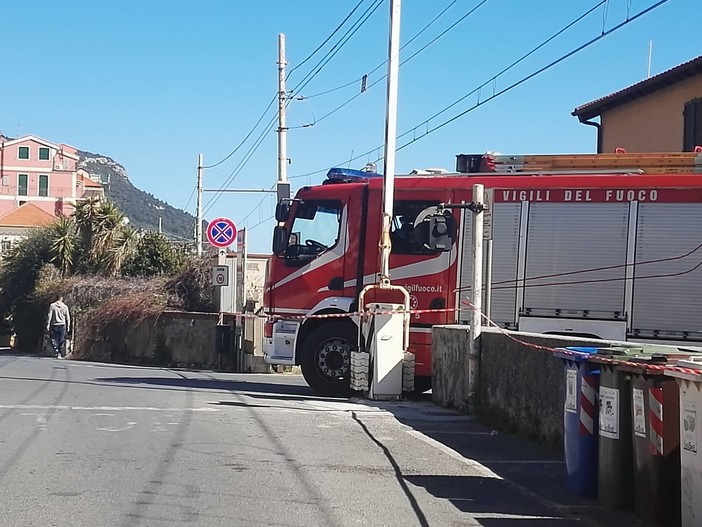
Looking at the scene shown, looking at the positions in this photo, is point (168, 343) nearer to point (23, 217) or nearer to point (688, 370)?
point (688, 370)

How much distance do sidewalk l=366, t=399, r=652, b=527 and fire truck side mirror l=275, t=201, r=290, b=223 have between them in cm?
398

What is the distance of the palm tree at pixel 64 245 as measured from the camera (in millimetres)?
27875

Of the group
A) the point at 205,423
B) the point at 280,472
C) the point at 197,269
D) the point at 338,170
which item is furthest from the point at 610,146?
the point at 280,472

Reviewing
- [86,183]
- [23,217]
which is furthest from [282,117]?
[86,183]

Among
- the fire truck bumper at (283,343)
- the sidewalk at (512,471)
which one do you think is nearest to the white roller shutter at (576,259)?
the sidewalk at (512,471)

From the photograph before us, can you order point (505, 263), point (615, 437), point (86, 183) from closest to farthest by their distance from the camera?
point (615, 437)
point (505, 263)
point (86, 183)

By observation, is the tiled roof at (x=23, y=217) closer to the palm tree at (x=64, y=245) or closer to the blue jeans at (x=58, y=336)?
the palm tree at (x=64, y=245)

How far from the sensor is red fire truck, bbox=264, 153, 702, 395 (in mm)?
13445

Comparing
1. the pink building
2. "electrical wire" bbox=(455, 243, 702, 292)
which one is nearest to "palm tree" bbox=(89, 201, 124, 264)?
"electrical wire" bbox=(455, 243, 702, 292)

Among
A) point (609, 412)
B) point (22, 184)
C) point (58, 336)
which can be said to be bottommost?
point (58, 336)

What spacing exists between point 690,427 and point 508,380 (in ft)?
16.6

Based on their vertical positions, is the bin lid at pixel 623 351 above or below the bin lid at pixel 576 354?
above

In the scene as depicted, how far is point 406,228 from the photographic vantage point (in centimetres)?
1471

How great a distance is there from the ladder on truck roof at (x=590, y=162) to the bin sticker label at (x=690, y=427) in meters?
8.86
